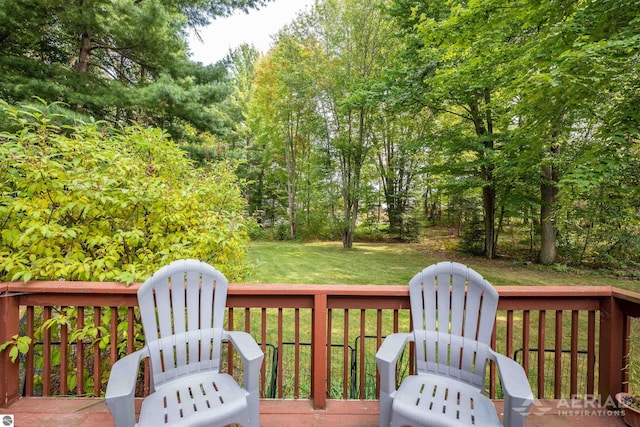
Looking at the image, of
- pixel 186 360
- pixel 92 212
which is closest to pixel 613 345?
pixel 186 360

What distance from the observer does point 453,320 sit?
1604 millimetres

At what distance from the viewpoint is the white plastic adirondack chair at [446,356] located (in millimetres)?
1304

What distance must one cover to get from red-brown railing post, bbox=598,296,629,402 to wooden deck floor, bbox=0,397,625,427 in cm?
14

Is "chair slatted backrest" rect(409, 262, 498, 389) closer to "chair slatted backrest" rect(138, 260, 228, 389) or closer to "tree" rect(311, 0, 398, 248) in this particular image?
"chair slatted backrest" rect(138, 260, 228, 389)

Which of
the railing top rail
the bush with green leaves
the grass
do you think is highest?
the bush with green leaves

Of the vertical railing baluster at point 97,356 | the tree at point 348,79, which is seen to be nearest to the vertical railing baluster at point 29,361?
the vertical railing baluster at point 97,356

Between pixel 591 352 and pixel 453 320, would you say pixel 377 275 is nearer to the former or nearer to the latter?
pixel 591 352

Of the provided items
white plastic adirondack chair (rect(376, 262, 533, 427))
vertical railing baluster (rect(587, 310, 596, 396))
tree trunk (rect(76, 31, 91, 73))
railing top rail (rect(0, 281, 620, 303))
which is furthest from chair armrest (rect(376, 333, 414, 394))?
tree trunk (rect(76, 31, 91, 73))

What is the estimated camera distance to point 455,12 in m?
4.93

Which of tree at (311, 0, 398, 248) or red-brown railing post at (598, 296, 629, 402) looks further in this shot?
tree at (311, 0, 398, 248)

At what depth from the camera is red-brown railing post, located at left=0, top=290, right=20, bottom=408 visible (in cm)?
168

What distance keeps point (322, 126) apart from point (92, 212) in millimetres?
11407

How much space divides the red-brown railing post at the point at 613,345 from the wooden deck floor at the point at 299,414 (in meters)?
0.14

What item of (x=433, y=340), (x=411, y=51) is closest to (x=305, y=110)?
(x=411, y=51)
